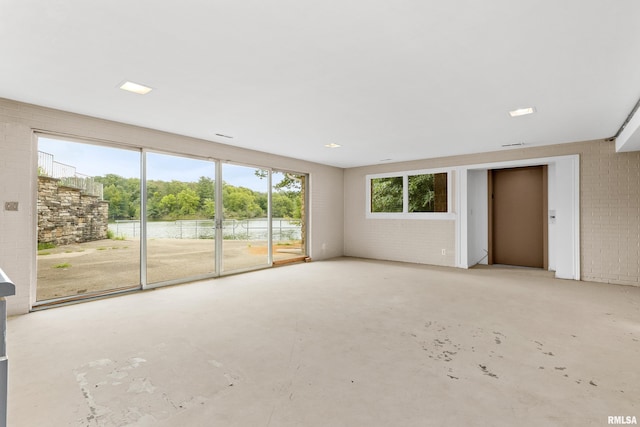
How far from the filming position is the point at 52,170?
6535 mm

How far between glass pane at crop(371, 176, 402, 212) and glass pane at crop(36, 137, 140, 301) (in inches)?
211

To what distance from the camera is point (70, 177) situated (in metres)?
Answer: 6.65

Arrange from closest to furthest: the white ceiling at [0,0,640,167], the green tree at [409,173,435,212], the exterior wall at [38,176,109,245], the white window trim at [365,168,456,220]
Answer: the white ceiling at [0,0,640,167], the exterior wall at [38,176,109,245], the white window trim at [365,168,456,220], the green tree at [409,173,435,212]

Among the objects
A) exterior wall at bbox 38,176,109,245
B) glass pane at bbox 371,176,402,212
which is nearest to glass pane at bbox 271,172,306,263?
glass pane at bbox 371,176,402,212

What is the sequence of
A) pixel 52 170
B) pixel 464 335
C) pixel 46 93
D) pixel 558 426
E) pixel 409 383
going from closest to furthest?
pixel 558 426
pixel 409 383
pixel 464 335
pixel 46 93
pixel 52 170

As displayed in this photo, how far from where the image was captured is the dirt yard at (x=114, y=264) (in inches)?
210

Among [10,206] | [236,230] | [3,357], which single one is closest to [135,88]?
[10,206]

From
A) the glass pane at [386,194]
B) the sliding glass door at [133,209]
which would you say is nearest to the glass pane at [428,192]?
the glass pane at [386,194]

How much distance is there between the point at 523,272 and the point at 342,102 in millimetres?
5094

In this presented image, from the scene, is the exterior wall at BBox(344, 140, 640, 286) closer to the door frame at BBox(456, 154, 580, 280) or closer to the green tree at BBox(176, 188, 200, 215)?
the door frame at BBox(456, 154, 580, 280)

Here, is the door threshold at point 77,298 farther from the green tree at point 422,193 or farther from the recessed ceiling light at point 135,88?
the green tree at point 422,193

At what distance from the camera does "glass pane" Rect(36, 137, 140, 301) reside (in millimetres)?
5773

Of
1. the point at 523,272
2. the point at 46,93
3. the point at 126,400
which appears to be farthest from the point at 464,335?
the point at 46,93

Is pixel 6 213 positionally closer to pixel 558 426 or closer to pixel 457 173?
pixel 558 426
